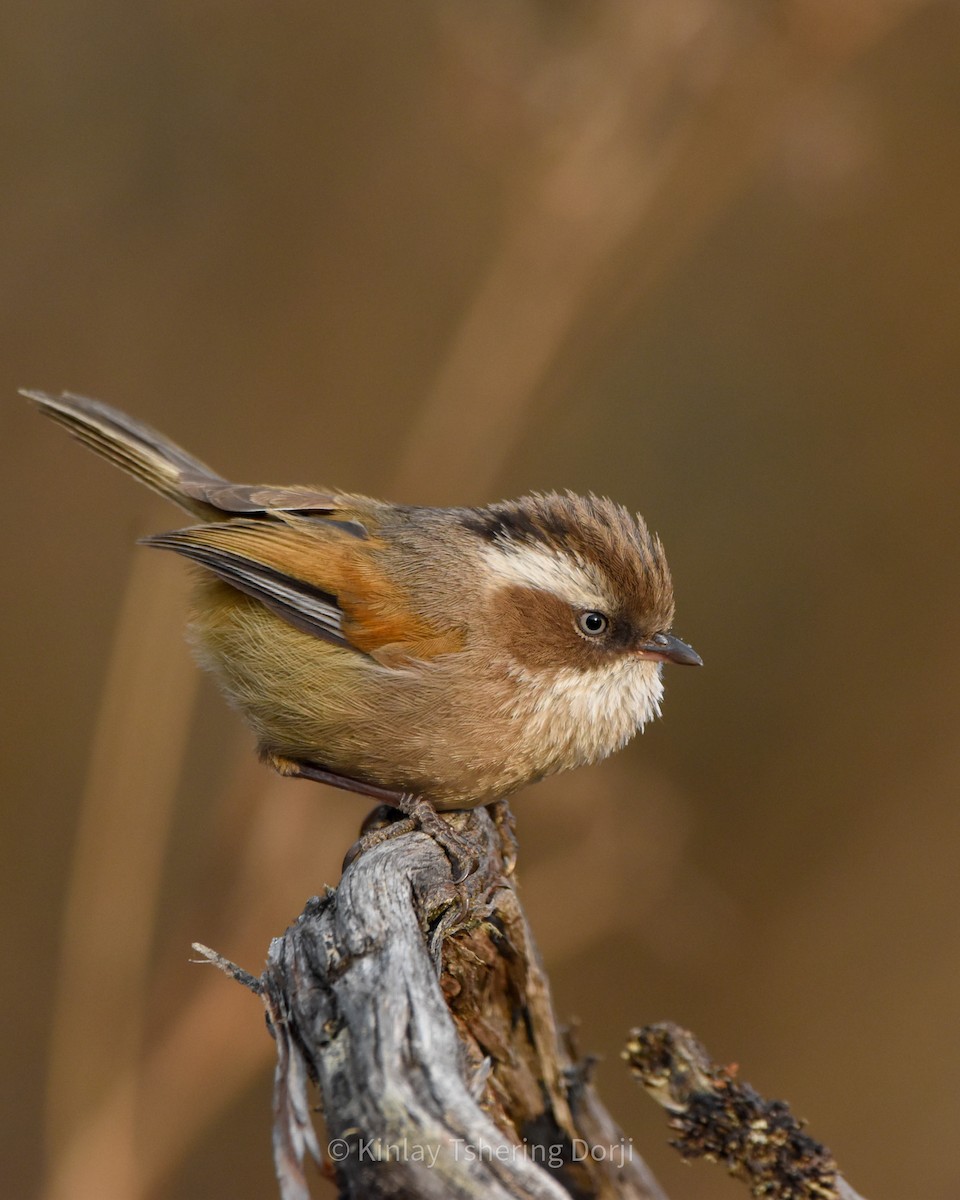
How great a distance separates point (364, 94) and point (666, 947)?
5486 mm

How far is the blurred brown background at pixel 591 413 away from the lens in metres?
5.45

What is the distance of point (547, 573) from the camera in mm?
4418

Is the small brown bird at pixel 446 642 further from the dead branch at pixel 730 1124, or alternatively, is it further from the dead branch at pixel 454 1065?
the dead branch at pixel 730 1124

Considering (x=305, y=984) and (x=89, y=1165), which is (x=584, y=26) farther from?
(x=89, y=1165)

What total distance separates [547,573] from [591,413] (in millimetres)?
3215

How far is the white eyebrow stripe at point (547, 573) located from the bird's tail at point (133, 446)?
1449 mm

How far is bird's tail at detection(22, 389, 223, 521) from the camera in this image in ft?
17.2

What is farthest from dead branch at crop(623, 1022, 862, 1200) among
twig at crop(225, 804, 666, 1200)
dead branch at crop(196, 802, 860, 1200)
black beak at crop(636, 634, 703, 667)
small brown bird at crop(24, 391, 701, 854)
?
black beak at crop(636, 634, 703, 667)

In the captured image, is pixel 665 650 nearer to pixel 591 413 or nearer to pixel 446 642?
pixel 446 642

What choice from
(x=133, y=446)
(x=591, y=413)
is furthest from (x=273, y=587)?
(x=591, y=413)

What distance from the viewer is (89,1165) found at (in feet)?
15.0

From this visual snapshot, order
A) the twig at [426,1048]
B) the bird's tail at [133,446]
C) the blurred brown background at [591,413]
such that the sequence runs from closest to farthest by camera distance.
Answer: the twig at [426,1048] < the bird's tail at [133,446] < the blurred brown background at [591,413]

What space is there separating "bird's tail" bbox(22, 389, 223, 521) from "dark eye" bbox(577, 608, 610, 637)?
5.89 ft

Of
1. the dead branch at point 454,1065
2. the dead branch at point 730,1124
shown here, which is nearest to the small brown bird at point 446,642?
the dead branch at point 454,1065
